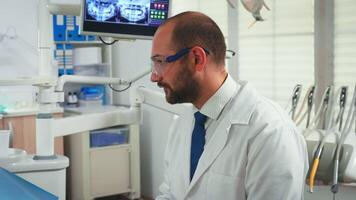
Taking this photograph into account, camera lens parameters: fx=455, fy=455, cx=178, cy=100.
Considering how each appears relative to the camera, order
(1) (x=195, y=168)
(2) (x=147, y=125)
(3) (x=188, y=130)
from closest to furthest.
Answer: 1. (1) (x=195, y=168)
2. (3) (x=188, y=130)
3. (2) (x=147, y=125)

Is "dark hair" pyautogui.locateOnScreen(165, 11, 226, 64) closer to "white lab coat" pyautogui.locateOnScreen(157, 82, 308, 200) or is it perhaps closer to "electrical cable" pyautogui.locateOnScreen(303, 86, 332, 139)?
"white lab coat" pyautogui.locateOnScreen(157, 82, 308, 200)

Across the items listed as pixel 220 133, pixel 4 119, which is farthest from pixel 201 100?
pixel 4 119

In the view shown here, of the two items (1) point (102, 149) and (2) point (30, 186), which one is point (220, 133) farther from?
(1) point (102, 149)

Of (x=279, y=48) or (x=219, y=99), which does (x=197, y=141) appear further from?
(x=279, y=48)

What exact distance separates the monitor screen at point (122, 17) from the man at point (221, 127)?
0.58 meters

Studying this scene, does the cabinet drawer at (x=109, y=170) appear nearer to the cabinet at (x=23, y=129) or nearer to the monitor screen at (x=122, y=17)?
the cabinet at (x=23, y=129)

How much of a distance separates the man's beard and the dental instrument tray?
8.31ft

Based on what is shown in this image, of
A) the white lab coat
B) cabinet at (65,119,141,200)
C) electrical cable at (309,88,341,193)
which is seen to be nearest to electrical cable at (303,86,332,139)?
electrical cable at (309,88,341,193)

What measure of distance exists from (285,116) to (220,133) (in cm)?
24

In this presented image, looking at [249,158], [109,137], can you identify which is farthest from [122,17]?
[109,137]

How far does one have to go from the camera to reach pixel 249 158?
1513 millimetres

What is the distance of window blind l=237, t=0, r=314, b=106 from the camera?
3.10 metres

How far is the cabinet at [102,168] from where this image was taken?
401 cm

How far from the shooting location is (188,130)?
182cm
